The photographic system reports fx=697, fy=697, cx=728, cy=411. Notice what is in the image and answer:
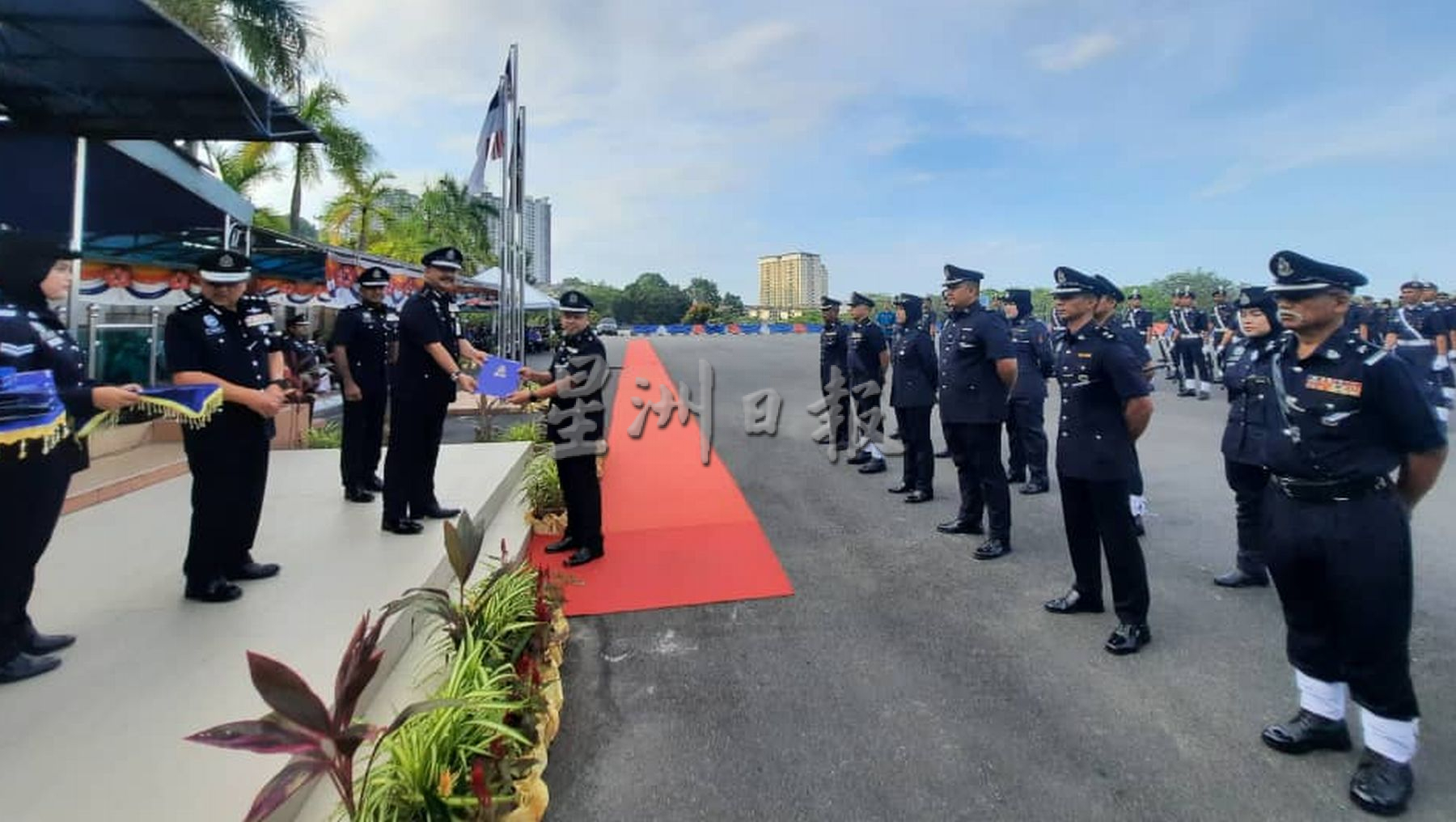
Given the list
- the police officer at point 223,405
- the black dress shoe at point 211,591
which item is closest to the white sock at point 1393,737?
the police officer at point 223,405

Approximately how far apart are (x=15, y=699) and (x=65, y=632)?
0.59m

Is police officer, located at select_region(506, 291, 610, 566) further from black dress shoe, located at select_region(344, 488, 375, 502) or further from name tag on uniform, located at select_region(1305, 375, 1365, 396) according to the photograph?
name tag on uniform, located at select_region(1305, 375, 1365, 396)

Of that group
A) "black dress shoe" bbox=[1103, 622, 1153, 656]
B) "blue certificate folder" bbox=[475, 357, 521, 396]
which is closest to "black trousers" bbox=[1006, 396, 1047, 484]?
"black dress shoe" bbox=[1103, 622, 1153, 656]

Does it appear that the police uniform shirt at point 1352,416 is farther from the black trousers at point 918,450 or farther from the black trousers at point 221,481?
the black trousers at point 221,481

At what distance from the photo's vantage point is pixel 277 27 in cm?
1298

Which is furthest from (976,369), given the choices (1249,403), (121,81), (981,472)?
(121,81)

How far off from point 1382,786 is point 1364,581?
2.13 feet

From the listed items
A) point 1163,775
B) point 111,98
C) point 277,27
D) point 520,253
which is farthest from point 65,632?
point 277,27

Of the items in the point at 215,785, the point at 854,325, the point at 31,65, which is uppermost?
the point at 31,65

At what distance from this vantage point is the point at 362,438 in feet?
16.7

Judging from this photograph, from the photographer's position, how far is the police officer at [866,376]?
7430mm

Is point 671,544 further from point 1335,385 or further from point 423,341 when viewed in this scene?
point 1335,385

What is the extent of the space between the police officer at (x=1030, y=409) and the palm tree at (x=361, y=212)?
20604mm

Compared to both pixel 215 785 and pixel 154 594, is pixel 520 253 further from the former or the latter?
pixel 215 785
